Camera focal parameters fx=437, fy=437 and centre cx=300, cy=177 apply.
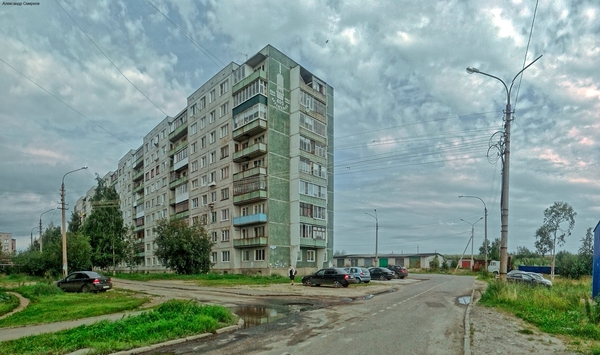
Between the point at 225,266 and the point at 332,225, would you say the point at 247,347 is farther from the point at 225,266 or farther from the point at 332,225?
the point at 332,225

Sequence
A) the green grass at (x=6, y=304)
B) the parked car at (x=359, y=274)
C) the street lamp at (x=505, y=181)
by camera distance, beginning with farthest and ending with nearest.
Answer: the parked car at (x=359, y=274)
the street lamp at (x=505, y=181)
the green grass at (x=6, y=304)

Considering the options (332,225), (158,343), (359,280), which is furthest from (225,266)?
(158,343)

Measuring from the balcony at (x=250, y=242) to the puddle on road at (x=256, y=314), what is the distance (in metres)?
28.3

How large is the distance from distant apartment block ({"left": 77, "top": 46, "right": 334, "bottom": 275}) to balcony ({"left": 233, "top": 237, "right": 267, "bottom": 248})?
0.37 ft

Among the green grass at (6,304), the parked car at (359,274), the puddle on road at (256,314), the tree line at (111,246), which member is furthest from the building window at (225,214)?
the puddle on road at (256,314)

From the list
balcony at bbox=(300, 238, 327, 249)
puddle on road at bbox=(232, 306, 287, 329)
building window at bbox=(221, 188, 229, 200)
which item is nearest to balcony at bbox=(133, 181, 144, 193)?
building window at bbox=(221, 188, 229, 200)

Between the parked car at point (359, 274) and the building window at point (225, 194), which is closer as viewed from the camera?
the parked car at point (359, 274)

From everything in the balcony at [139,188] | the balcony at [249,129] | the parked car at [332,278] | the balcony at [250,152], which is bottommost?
the parked car at [332,278]

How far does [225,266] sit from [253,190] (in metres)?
10.8

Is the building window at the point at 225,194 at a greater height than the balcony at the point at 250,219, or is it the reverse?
the building window at the point at 225,194

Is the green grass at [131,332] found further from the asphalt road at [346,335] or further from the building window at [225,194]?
the building window at [225,194]

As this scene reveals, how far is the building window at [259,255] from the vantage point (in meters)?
47.8

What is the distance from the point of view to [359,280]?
36.4 m

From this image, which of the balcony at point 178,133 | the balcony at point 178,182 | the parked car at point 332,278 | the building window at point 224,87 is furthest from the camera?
the balcony at point 178,133
